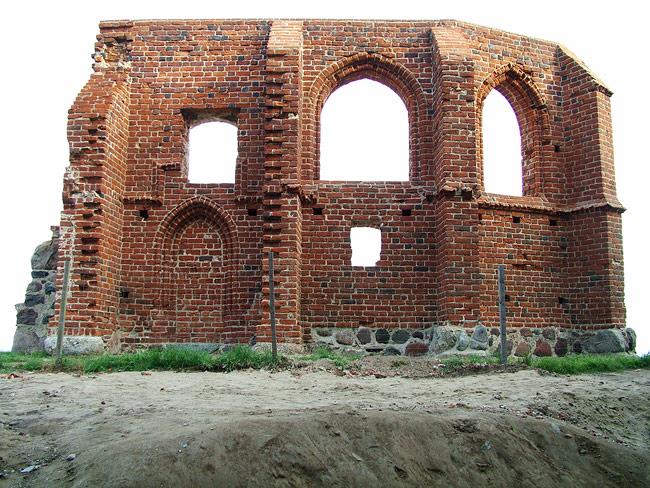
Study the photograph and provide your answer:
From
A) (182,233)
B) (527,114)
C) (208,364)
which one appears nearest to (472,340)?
(208,364)

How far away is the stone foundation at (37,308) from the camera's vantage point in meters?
12.8

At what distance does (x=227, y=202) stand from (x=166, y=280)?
1.95 metres

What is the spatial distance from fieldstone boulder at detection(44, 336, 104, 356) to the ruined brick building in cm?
17

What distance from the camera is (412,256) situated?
1265cm

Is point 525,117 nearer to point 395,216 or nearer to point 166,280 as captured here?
point 395,216

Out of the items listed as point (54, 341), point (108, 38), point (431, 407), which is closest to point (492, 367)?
point (431, 407)

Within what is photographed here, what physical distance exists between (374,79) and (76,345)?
787cm

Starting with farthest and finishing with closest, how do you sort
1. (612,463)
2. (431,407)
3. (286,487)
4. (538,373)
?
1. (538,373)
2. (431,407)
3. (612,463)
4. (286,487)

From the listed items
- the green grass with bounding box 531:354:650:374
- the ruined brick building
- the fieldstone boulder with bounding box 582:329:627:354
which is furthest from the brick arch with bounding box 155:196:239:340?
the fieldstone boulder with bounding box 582:329:627:354

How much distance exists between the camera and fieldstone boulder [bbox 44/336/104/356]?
1124 cm

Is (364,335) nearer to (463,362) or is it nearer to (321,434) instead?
(463,362)

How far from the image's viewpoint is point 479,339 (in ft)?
37.9

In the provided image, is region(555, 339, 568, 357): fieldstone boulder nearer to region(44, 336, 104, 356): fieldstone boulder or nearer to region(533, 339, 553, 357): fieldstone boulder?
region(533, 339, 553, 357): fieldstone boulder

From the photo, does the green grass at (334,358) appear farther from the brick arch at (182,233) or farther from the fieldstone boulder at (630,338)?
the fieldstone boulder at (630,338)
